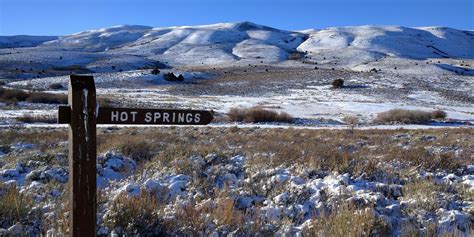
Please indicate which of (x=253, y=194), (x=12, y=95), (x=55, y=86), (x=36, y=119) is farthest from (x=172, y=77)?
(x=253, y=194)

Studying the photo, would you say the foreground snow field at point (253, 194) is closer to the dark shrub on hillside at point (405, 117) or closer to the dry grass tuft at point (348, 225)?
the dry grass tuft at point (348, 225)

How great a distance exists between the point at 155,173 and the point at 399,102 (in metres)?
36.4

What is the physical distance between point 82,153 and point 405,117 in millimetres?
28013

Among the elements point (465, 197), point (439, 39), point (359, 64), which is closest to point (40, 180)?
point (465, 197)

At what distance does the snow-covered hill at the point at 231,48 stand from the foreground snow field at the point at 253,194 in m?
55.3

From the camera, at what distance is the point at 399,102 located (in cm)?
3978

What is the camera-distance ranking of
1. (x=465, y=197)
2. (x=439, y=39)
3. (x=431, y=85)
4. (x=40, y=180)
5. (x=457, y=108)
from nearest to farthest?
Answer: (x=465, y=197), (x=40, y=180), (x=457, y=108), (x=431, y=85), (x=439, y=39)

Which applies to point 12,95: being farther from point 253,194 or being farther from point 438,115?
point 253,194

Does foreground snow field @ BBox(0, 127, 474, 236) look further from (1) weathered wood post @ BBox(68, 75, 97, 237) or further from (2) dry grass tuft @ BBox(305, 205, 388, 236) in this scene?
A: (1) weathered wood post @ BBox(68, 75, 97, 237)

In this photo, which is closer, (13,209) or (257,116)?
(13,209)

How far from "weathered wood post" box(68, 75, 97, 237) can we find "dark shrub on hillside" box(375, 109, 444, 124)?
26.6 meters

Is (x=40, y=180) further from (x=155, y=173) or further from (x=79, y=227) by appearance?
(x=79, y=227)

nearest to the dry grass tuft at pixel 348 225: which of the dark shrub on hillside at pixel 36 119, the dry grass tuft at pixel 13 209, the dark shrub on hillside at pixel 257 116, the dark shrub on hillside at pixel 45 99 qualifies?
the dry grass tuft at pixel 13 209

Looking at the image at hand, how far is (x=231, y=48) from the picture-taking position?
108000 mm
